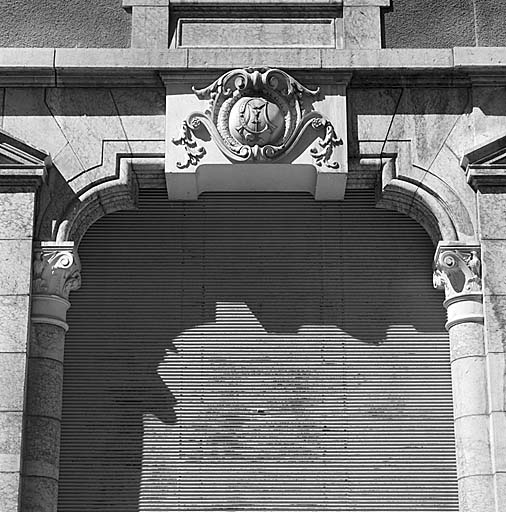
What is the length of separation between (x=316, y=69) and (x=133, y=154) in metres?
2.10

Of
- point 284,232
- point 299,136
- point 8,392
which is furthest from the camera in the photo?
point 284,232

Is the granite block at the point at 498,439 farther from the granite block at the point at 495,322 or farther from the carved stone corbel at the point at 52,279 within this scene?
the carved stone corbel at the point at 52,279

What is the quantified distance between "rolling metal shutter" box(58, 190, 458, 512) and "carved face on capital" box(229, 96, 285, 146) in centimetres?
127

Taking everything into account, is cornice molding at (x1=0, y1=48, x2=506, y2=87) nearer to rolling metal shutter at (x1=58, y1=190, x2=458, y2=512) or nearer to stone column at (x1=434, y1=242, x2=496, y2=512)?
rolling metal shutter at (x1=58, y1=190, x2=458, y2=512)

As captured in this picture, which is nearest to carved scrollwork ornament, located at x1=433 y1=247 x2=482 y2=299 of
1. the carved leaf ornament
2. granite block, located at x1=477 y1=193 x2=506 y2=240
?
granite block, located at x1=477 y1=193 x2=506 y2=240

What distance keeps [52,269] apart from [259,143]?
2471 mm

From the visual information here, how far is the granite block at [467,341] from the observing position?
13742 mm

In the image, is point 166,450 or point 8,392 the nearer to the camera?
point 8,392

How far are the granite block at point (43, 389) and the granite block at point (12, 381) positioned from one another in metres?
0.21

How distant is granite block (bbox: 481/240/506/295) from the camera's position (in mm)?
13828

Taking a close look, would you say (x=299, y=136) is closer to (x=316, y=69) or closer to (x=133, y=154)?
(x=316, y=69)

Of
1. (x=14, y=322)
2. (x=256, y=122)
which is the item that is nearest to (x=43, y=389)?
(x=14, y=322)

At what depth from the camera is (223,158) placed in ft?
47.1

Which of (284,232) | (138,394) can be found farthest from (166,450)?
(284,232)
